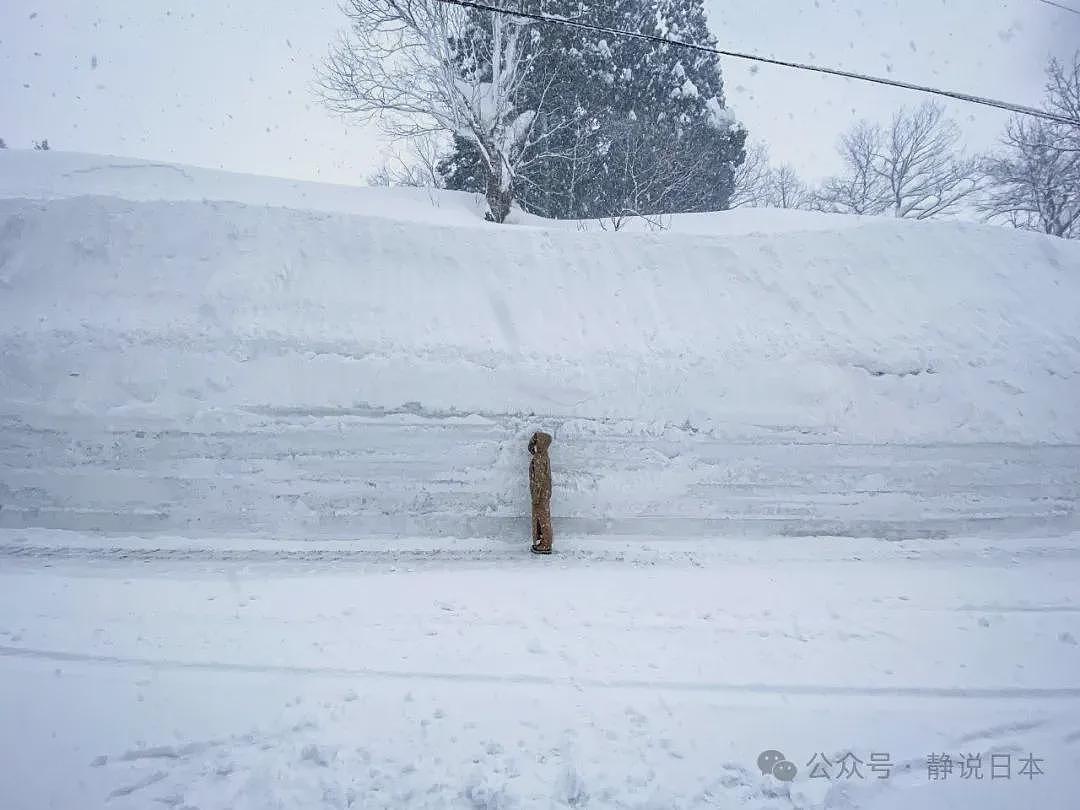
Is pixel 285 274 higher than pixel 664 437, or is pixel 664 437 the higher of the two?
pixel 285 274

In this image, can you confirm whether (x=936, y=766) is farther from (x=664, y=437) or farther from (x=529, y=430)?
(x=529, y=430)

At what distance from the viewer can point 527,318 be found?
805 cm

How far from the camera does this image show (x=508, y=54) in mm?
14773

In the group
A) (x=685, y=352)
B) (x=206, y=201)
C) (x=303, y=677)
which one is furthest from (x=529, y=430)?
(x=206, y=201)

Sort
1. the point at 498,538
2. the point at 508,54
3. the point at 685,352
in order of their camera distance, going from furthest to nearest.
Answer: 1. the point at 508,54
2. the point at 685,352
3. the point at 498,538

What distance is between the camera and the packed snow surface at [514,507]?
3.36 metres

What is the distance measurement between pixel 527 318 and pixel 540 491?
2.74m

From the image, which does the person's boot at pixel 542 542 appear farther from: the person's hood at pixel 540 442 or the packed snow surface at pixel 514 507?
the person's hood at pixel 540 442

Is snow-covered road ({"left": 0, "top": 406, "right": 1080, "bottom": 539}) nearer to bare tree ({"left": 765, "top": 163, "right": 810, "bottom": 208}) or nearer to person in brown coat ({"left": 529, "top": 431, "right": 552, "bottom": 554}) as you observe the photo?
person in brown coat ({"left": 529, "top": 431, "right": 552, "bottom": 554})

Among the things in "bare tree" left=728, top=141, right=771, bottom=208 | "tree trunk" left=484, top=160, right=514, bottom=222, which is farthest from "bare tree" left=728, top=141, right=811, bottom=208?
"tree trunk" left=484, top=160, right=514, bottom=222

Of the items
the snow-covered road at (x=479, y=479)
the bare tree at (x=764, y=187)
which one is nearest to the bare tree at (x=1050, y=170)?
the bare tree at (x=764, y=187)

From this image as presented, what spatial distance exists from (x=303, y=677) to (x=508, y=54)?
15.4 m

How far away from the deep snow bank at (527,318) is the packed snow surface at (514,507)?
0.05 meters

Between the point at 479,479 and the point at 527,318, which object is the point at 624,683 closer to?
the point at 479,479
